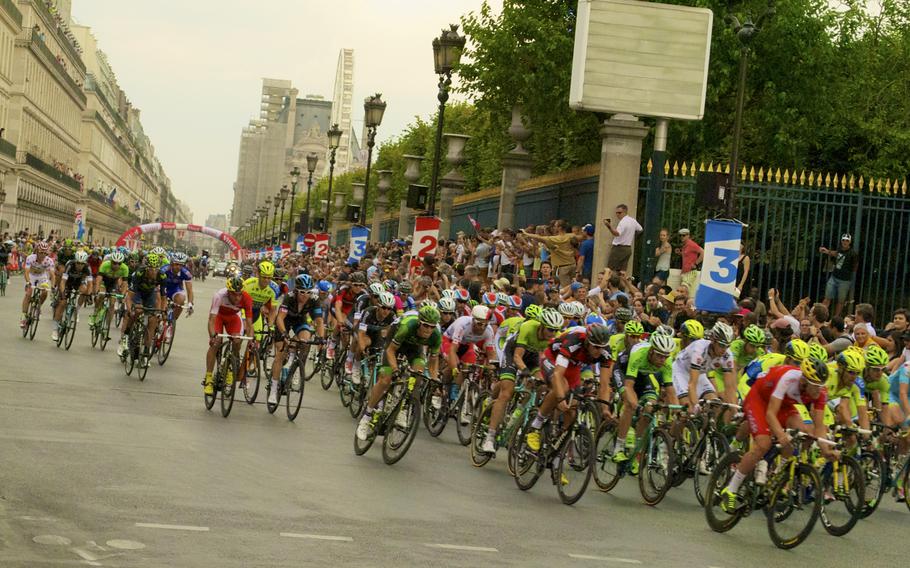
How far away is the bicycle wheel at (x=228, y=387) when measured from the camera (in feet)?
51.8

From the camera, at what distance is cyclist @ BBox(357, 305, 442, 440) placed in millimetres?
13852

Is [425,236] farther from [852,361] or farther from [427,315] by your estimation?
[852,361]

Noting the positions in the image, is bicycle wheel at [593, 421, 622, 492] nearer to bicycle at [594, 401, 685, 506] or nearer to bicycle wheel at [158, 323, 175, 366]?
bicycle at [594, 401, 685, 506]

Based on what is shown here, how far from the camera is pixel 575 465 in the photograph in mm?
12336

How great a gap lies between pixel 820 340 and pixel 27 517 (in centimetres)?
1072

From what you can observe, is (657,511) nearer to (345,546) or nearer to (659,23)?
(345,546)

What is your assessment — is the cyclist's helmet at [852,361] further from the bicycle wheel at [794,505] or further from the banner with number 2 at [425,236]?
the banner with number 2 at [425,236]

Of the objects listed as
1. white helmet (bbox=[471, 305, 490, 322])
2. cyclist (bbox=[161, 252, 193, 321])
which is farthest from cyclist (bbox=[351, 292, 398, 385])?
cyclist (bbox=[161, 252, 193, 321])

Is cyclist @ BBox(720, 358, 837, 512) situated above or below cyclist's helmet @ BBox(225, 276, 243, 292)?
below

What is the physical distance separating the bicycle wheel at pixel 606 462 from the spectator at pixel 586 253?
30.8 feet

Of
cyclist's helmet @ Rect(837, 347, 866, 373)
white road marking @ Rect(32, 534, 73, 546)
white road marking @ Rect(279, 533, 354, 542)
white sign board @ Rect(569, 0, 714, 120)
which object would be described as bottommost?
white road marking @ Rect(32, 534, 73, 546)

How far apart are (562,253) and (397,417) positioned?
987 centimetres

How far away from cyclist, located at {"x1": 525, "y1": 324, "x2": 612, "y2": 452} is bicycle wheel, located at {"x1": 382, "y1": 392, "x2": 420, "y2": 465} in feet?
3.70

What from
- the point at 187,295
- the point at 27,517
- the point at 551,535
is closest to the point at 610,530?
the point at 551,535
